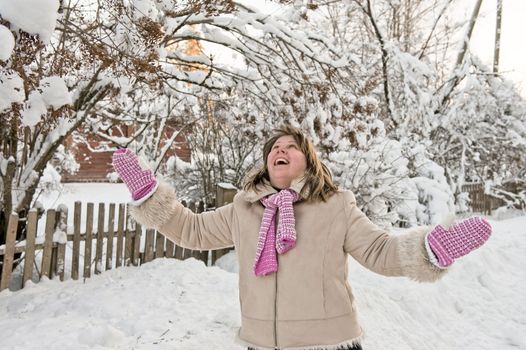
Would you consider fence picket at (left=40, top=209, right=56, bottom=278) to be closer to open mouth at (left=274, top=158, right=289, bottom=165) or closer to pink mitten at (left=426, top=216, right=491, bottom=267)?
open mouth at (left=274, top=158, right=289, bottom=165)

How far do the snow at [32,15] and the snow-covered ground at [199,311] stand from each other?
204cm

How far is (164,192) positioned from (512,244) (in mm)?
7450

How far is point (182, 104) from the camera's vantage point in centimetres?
851

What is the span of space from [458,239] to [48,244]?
4319mm

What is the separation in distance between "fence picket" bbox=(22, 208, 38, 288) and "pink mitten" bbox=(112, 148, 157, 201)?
281cm

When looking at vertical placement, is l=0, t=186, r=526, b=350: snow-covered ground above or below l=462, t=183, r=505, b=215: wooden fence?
below

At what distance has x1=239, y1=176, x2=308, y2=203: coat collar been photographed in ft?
6.77

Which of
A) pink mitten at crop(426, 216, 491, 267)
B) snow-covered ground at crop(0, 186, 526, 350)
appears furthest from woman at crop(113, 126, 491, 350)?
snow-covered ground at crop(0, 186, 526, 350)

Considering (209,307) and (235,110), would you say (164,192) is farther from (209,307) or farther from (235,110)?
(235,110)

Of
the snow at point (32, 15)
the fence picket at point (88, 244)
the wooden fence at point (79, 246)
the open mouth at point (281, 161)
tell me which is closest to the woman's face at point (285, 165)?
the open mouth at point (281, 161)

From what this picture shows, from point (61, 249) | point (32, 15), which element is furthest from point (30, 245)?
point (32, 15)

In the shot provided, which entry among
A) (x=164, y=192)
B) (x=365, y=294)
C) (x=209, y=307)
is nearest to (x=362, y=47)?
(x=365, y=294)

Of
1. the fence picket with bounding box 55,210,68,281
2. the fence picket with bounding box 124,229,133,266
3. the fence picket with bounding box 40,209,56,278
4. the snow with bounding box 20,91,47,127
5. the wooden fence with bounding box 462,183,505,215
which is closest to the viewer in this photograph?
the snow with bounding box 20,91,47,127

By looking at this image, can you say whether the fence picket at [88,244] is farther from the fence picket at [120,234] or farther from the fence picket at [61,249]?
the fence picket at [120,234]
